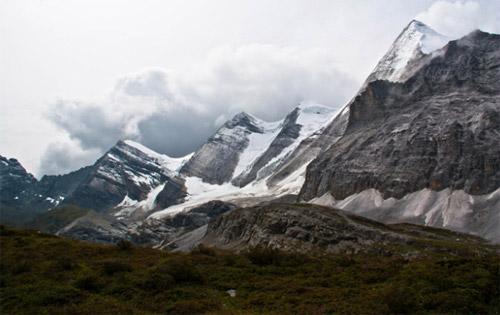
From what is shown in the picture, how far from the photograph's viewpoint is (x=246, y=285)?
31.9 m

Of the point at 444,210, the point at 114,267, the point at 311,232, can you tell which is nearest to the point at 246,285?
the point at 114,267

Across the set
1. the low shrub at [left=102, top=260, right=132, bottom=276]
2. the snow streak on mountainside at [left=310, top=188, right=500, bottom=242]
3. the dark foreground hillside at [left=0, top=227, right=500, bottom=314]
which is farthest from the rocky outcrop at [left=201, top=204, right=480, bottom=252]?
the low shrub at [left=102, top=260, right=132, bottom=276]

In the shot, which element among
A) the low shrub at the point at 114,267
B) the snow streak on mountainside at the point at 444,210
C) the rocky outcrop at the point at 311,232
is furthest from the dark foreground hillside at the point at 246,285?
the snow streak on mountainside at the point at 444,210

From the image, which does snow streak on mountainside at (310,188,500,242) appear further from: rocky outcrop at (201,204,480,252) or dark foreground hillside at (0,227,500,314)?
dark foreground hillside at (0,227,500,314)

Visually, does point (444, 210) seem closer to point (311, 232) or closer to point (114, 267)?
point (311, 232)

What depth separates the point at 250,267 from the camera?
36188 millimetres

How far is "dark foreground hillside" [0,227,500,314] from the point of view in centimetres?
2561

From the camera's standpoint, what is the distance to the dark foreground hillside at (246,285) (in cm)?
2561

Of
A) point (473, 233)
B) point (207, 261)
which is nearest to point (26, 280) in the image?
point (207, 261)

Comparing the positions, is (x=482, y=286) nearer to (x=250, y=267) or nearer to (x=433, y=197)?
(x=250, y=267)

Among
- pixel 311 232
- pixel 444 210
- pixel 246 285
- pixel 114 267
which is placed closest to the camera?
pixel 246 285

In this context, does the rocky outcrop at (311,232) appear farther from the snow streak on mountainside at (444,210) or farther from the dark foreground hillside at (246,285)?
the dark foreground hillside at (246,285)

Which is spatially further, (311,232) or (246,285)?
(311,232)

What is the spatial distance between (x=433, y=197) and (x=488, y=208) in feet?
78.0
